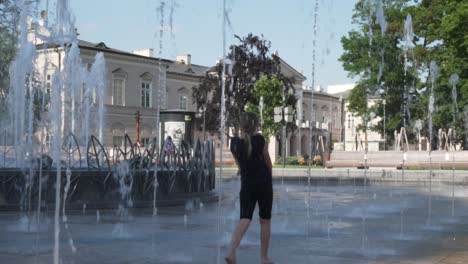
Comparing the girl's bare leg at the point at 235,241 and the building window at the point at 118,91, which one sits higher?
the building window at the point at 118,91

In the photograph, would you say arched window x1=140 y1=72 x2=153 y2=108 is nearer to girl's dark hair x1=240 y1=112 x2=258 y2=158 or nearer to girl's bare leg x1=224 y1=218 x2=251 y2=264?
girl's dark hair x1=240 y1=112 x2=258 y2=158

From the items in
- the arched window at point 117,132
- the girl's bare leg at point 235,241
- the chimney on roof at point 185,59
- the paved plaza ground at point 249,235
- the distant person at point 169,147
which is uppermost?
the chimney on roof at point 185,59

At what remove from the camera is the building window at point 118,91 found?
61.8 metres

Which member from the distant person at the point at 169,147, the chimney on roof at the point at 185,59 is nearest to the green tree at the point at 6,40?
the distant person at the point at 169,147

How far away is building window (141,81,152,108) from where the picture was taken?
65188 millimetres

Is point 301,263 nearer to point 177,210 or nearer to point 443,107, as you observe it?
point 177,210

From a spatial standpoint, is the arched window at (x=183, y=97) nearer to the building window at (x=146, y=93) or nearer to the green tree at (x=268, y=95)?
the building window at (x=146, y=93)

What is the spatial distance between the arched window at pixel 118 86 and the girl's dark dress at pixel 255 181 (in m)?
56.3

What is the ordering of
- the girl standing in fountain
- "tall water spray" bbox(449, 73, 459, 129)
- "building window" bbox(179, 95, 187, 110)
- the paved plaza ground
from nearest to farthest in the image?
1. the girl standing in fountain
2. the paved plaza ground
3. "tall water spray" bbox(449, 73, 459, 129)
4. "building window" bbox(179, 95, 187, 110)

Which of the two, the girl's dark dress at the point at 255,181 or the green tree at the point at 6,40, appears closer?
the girl's dark dress at the point at 255,181

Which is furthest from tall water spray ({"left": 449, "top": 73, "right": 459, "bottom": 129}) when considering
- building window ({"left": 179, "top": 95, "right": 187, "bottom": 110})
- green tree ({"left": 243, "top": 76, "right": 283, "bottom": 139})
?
building window ({"left": 179, "top": 95, "right": 187, "bottom": 110})

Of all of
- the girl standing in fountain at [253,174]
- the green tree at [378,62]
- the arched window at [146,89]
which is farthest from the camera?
the arched window at [146,89]

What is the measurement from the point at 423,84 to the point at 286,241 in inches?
1573

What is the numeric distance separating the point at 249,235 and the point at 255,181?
274 centimetres
